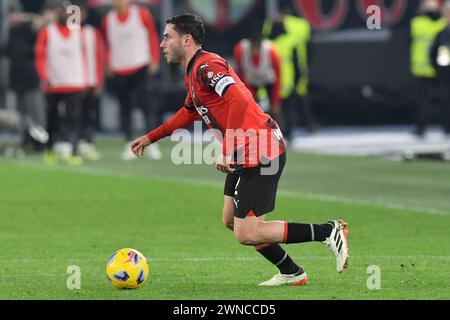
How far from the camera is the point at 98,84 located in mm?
21594

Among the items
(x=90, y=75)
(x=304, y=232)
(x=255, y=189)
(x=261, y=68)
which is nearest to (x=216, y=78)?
(x=255, y=189)

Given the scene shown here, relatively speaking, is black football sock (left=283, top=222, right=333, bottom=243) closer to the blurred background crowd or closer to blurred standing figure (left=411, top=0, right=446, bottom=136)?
the blurred background crowd

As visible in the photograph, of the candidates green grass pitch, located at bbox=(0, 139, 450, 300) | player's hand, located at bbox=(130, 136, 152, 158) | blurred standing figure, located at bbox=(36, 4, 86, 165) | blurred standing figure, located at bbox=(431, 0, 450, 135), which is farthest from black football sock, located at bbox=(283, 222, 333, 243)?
blurred standing figure, located at bbox=(431, 0, 450, 135)

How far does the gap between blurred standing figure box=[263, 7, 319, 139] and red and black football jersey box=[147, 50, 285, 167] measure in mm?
14874

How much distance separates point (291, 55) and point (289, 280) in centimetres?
1596

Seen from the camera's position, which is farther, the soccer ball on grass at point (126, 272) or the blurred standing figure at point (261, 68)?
the blurred standing figure at point (261, 68)

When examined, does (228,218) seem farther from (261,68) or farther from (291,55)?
(291,55)

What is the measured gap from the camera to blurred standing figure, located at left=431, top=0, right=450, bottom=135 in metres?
24.7

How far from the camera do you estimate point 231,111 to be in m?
9.70

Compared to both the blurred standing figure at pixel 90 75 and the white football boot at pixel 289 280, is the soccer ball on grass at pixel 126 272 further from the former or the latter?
the blurred standing figure at pixel 90 75

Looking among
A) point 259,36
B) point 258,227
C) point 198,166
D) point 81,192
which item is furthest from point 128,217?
point 259,36

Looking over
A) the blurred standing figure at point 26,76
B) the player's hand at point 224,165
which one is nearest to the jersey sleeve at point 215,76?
the player's hand at point 224,165

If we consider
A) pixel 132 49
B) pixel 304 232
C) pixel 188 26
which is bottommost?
pixel 132 49

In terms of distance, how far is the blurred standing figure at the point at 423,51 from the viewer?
25094 millimetres
